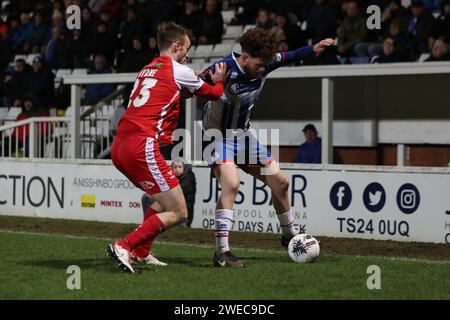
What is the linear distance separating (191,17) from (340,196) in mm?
7808

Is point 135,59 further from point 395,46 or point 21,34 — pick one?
point 21,34

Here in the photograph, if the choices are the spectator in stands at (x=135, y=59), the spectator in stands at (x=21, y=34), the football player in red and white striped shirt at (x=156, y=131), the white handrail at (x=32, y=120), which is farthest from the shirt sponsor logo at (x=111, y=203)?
the spectator in stands at (x=21, y=34)

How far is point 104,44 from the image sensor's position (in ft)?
71.6

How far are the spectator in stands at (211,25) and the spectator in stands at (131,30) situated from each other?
49.0 inches

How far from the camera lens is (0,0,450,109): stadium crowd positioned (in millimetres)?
17391

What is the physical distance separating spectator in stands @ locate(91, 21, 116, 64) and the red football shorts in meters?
13.0

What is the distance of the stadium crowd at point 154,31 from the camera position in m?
17.4

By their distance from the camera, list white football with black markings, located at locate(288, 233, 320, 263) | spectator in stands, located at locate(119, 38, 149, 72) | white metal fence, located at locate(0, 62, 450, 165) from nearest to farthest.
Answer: white football with black markings, located at locate(288, 233, 320, 263), white metal fence, located at locate(0, 62, 450, 165), spectator in stands, located at locate(119, 38, 149, 72)

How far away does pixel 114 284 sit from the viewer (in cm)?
831

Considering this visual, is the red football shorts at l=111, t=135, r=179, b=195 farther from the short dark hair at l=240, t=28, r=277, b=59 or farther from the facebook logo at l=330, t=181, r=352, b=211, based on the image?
the facebook logo at l=330, t=181, r=352, b=211

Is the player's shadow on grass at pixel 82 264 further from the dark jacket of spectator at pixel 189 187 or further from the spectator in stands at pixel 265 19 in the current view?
the spectator in stands at pixel 265 19

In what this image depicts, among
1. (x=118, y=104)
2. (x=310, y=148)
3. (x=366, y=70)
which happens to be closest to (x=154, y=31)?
(x=118, y=104)

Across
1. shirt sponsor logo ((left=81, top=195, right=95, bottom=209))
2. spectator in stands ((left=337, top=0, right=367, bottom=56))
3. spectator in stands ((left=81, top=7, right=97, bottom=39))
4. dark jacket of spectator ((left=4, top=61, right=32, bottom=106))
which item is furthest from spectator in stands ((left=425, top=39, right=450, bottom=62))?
dark jacket of spectator ((left=4, top=61, right=32, bottom=106))
